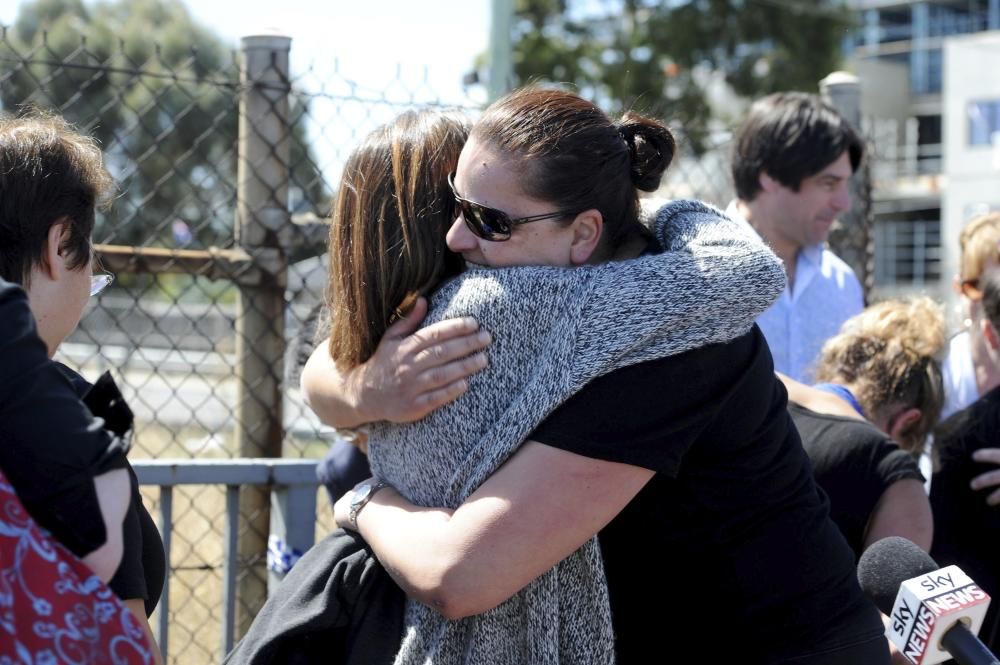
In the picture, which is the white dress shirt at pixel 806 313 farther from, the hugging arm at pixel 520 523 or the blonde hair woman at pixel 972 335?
the hugging arm at pixel 520 523

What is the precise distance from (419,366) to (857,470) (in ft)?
3.99

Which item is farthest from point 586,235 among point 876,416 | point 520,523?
point 876,416

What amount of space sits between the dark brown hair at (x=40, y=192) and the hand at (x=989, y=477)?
225 centimetres

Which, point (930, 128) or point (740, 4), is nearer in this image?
point (740, 4)

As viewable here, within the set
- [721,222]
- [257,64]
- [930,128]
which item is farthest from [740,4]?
[930,128]

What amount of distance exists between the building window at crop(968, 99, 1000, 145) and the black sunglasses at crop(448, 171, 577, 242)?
39.3m

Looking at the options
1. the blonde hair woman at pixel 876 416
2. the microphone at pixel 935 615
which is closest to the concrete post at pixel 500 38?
the blonde hair woman at pixel 876 416

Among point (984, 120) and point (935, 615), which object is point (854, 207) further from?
point (984, 120)

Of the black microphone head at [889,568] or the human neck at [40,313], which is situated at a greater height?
the human neck at [40,313]

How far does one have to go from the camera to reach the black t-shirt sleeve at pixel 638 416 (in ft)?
5.60

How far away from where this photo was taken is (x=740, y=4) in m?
21.7

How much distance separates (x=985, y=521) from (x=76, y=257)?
2352mm

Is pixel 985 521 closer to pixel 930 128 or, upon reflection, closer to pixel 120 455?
pixel 120 455

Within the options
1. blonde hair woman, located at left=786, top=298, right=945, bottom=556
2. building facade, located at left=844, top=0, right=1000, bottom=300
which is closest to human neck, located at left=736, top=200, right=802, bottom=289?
blonde hair woman, located at left=786, top=298, right=945, bottom=556
